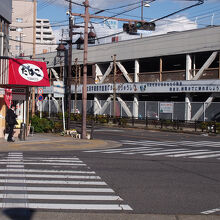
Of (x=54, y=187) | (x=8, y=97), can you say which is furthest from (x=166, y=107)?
(x=54, y=187)

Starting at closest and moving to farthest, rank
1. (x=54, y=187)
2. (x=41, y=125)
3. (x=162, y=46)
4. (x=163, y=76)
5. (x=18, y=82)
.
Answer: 1. (x=54, y=187)
2. (x=18, y=82)
3. (x=41, y=125)
4. (x=162, y=46)
5. (x=163, y=76)

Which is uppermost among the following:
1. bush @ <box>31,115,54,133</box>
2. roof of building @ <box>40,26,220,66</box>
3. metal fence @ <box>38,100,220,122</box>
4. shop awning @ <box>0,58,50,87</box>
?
roof of building @ <box>40,26,220,66</box>

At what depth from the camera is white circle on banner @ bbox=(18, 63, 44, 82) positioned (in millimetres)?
21875

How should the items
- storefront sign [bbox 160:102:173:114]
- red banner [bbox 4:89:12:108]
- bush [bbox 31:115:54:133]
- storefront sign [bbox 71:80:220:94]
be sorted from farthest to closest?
storefront sign [bbox 160:102:173:114]
storefront sign [bbox 71:80:220:94]
bush [bbox 31:115:54:133]
red banner [bbox 4:89:12:108]

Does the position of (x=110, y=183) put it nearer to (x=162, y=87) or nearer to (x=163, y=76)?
(x=162, y=87)

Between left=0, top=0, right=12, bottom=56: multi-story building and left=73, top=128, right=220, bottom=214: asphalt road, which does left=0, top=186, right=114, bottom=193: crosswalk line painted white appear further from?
left=0, top=0, right=12, bottom=56: multi-story building

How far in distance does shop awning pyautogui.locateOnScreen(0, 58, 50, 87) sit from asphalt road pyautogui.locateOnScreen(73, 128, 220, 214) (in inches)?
271

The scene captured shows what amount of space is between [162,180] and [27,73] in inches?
528

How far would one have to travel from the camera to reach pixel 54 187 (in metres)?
9.46

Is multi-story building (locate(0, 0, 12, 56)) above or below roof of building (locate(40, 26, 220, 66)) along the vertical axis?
below

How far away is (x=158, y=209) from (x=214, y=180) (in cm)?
392

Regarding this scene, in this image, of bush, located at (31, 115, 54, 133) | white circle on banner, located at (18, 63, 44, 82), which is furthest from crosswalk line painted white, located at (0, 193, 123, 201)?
bush, located at (31, 115, 54, 133)

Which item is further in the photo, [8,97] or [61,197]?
[8,97]

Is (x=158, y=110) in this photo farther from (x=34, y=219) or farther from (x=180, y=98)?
(x=34, y=219)
